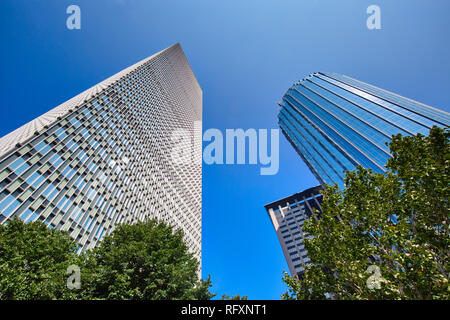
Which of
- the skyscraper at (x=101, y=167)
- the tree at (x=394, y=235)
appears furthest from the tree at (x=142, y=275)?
the skyscraper at (x=101, y=167)

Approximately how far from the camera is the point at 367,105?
87.4m

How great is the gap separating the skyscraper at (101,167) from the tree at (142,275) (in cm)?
1474

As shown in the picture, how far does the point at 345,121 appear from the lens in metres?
90.0

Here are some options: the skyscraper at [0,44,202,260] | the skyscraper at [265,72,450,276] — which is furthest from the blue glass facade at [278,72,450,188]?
the skyscraper at [0,44,202,260]

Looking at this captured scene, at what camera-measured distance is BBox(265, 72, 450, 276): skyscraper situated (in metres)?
72.4

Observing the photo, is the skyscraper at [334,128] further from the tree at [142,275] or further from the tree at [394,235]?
the tree at [142,275]

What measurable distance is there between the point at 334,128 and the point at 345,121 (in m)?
5.43

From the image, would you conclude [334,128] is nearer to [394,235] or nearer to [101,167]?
[101,167]

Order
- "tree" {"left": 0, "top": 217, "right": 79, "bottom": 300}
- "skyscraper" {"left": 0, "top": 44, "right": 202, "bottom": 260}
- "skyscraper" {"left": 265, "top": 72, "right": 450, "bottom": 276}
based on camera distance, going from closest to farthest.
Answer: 1. "tree" {"left": 0, "top": 217, "right": 79, "bottom": 300}
2. "skyscraper" {"left": 0, "top": 44, "right": 202, "bottom": 260}
3. "skyscraper" {"left": 265, "top": 72, "right": 450, "bottom": 276}

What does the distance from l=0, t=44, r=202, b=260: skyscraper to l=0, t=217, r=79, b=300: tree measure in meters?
9.37

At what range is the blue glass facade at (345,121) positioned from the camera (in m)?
71.3

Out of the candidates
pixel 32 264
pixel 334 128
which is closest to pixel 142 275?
pixel 32 264

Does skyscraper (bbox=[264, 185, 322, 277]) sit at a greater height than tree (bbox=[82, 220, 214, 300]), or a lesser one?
greater

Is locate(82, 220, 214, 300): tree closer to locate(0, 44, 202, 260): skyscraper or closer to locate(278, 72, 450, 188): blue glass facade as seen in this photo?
locate(0, 44, 202, 260): skyscraper
